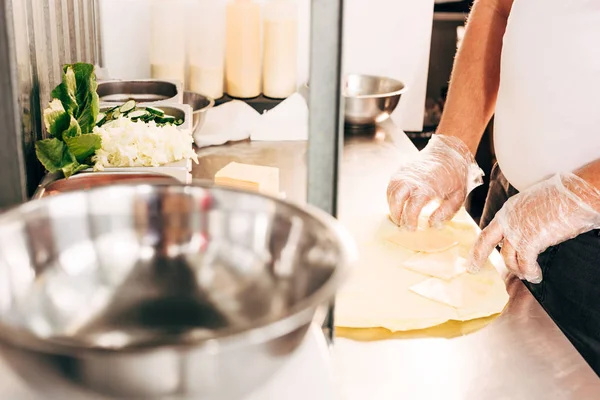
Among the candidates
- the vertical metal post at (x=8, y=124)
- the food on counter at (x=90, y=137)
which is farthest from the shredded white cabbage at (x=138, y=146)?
the vertical metal post at (x=8, y=124)

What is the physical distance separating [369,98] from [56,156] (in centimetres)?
121

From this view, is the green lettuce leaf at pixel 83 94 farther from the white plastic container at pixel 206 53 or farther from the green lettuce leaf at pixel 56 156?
the white plastic container at pixel 206 53

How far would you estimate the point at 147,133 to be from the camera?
1550mm

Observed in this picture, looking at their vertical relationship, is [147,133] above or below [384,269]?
above

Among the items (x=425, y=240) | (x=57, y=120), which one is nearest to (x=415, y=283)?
(x=425, y=240)

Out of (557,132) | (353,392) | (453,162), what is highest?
(557,132)

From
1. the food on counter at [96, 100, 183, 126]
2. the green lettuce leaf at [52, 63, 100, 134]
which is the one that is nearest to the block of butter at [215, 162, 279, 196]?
the food on counter at [96, 100, 183, 126]

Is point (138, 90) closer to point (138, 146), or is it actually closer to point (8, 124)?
point (138, 146)

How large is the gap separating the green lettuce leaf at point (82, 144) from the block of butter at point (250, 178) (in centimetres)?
33

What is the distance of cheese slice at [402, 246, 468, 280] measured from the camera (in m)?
1.33

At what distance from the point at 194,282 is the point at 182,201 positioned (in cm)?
9

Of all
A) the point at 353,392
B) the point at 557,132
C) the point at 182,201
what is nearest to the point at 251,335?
the point at 182,201

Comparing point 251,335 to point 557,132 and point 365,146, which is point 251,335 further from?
point 365,146

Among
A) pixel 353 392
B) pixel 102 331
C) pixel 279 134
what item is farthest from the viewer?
pixel 279 134
